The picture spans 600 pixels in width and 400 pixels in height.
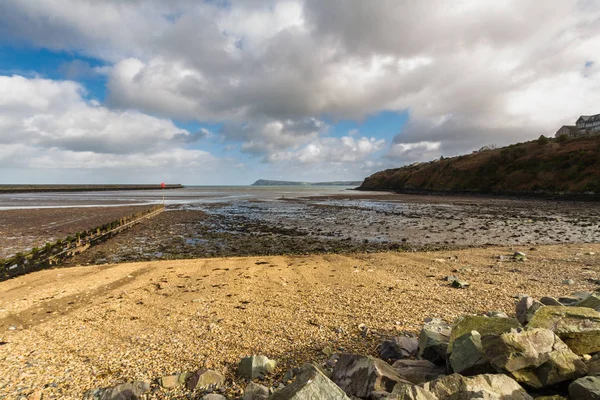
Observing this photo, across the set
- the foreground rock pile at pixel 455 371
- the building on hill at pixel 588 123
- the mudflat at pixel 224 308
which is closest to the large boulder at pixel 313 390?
the foreground rock pile at pixel 455 371

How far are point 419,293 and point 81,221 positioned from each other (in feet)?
113

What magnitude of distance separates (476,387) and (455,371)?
75 cm

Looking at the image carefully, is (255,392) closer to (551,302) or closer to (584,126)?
(551,302)

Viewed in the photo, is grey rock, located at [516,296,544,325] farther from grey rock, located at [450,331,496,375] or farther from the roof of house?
the roof of house

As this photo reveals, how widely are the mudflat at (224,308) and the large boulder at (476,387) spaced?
222cm

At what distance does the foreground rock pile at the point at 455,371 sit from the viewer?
130 inches

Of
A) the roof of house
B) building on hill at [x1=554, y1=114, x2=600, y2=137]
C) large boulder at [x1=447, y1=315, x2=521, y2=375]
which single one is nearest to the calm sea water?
large boulder at [x1=447, y1=315, x2=521, y2=375]

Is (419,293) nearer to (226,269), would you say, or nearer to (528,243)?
(226,269)

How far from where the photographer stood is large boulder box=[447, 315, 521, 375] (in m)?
3.82

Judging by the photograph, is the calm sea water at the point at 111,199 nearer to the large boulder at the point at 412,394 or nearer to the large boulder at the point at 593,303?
the large boulder at the point at 593,303

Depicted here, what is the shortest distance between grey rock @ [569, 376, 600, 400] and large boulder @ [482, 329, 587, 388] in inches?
12.4

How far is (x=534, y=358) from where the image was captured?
11.8 feet

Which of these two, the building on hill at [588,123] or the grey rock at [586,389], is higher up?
the building on hill at [588,123]

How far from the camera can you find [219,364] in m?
5.20
